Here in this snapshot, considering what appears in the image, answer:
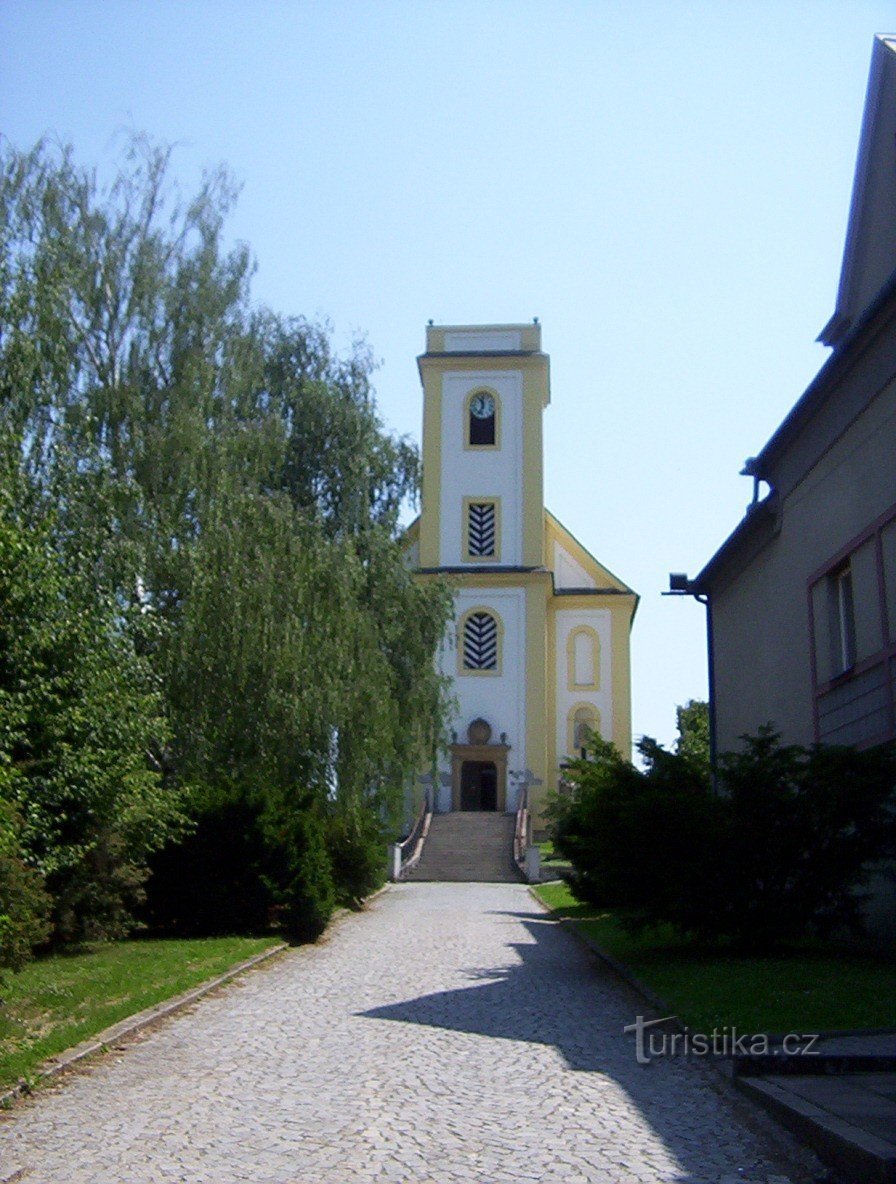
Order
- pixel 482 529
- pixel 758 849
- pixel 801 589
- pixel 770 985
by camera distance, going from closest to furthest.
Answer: pixel 770 985 → pixel 758 849 → pixel 801 589 → pixel 482 529

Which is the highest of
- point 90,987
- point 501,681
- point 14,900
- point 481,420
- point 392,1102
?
point 481,420

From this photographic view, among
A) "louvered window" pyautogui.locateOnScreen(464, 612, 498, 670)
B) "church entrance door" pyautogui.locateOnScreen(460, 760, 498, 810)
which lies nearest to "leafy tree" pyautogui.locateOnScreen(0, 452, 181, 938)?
"louvered window" pyautogui.locateOnScreen(464, 612, 498, 670)

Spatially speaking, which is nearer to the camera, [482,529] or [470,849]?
[470,849]

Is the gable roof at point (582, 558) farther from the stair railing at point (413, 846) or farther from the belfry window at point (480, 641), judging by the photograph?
the stair railing at point (413, 846)

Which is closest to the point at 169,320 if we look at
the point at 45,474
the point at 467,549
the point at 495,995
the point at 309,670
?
the point at 45,474

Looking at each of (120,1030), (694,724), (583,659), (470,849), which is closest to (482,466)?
(583,659)

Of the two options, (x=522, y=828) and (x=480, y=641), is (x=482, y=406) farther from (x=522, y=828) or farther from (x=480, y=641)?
(x=522, y=828)

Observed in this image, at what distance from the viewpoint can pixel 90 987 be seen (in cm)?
1197

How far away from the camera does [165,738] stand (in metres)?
15.2

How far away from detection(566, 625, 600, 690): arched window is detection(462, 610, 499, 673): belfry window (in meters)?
3.94

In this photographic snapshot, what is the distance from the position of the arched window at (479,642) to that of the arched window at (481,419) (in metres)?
6.78

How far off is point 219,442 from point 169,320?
2460 millimetres

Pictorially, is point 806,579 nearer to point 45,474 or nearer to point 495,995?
point 495,995

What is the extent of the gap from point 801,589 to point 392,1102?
11316 millimetres
